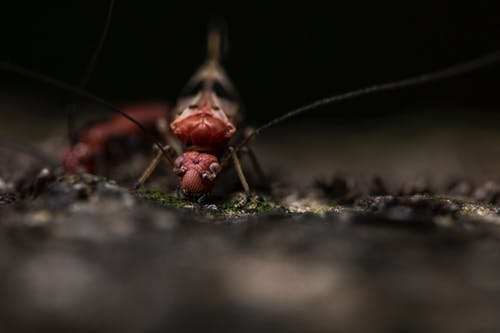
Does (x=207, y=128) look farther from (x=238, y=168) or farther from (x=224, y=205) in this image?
Answer: (x=224, y=205)

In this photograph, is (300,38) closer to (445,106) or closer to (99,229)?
(445,106)

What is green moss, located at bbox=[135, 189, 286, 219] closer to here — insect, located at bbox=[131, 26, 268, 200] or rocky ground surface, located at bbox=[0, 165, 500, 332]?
insect, located at bbox=[131, 26, 268, 200]

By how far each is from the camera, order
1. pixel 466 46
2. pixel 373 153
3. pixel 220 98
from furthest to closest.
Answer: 1. pixel 466 46
2. pixel 373 153
3. pixel 220 98

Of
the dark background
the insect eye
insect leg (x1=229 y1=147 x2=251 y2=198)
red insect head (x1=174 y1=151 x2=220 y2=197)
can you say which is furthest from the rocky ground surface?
the dark background

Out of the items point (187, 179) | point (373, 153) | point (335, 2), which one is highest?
point (335, 2)

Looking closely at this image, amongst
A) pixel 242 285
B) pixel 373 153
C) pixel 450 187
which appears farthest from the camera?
pixel 373 153

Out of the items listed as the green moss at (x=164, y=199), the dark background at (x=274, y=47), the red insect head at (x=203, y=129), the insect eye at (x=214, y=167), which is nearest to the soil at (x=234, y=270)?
the green moss at (x=164, y=199)

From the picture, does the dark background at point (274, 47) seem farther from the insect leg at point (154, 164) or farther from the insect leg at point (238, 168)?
the insect leg at point (238, 168)

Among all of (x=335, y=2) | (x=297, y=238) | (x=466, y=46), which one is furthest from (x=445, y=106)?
(x=297, y=238)
